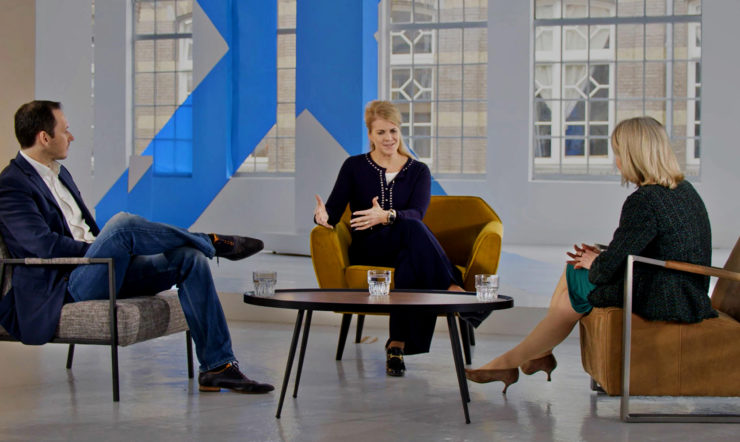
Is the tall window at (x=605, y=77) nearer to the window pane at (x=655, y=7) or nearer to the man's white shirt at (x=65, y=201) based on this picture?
the window pane at (x=655, y=7)

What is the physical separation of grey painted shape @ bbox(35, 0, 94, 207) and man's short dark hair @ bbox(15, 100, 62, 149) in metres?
6.42

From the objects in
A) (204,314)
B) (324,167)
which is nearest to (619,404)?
(204,314)

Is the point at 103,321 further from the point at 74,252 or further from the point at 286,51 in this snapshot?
the point at 286,51

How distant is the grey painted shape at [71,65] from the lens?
31.4 ft

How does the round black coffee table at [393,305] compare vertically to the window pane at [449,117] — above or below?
below

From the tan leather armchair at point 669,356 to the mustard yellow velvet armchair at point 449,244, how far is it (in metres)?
1.03

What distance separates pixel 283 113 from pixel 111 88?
2.23 metres

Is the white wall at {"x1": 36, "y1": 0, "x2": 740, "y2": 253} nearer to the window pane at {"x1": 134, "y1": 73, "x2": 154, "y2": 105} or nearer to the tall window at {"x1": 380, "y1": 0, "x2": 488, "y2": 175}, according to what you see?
the tall window at {"x1": 380, "y1": 0, "x2": 488, "y2": 175}

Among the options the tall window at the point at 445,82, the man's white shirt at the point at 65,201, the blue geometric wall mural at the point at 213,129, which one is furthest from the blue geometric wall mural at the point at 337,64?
the man's white shirt at the point at 65,201

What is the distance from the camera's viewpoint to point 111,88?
10750mm

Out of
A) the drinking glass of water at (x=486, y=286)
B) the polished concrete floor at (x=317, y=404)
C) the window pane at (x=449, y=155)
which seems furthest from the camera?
the window pane at (x=449, y=155)

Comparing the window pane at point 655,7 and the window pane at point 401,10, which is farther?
the window pane at point 401,10

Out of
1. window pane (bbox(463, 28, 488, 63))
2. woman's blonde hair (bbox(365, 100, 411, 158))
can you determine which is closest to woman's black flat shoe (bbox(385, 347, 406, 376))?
woman's blonde hair (bbox(365, 100, 411, 158))

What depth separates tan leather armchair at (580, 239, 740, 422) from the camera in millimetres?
2785
